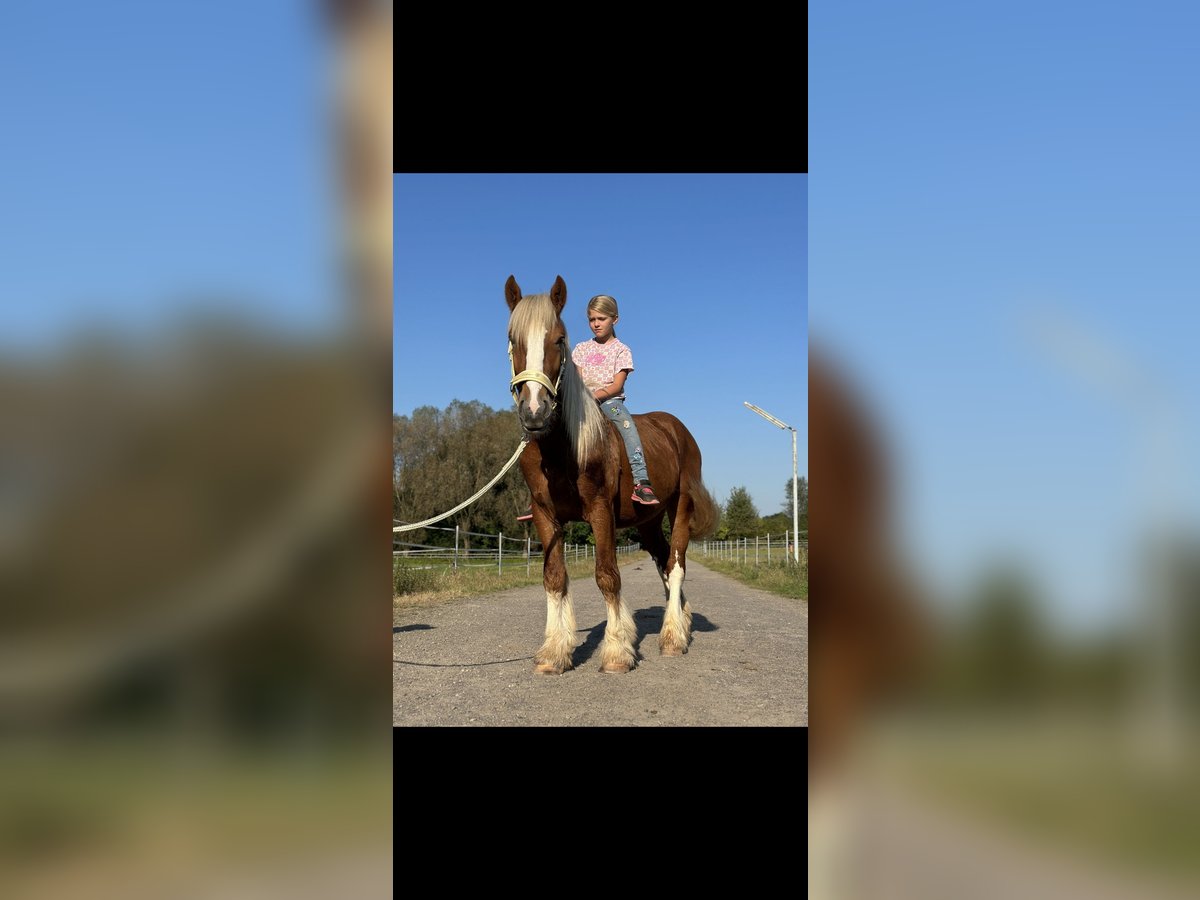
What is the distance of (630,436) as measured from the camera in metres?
5.71

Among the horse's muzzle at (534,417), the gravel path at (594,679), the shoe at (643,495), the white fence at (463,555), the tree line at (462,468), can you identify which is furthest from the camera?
the tree line at (462,468)

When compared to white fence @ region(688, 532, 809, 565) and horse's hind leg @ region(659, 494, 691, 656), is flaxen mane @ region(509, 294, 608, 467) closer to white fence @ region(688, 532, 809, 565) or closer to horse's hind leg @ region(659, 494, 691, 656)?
horse's hind leg @ region(659, 494, 691, 656)

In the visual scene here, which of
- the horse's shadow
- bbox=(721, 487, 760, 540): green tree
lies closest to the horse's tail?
the horse's shadow

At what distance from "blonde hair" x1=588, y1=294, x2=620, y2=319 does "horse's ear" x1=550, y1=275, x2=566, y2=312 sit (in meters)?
1.62

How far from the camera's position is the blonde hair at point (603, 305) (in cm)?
604

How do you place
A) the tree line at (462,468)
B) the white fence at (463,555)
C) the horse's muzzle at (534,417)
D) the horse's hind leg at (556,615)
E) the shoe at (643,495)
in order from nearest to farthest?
the horse's muzzle at (534,417) → the horse's hind leg at (556,615) → the shoe at (643,495) → the white fence at (463,555) → the tree line at (462,468)

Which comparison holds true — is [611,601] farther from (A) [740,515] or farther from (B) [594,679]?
(A) [740,515]
